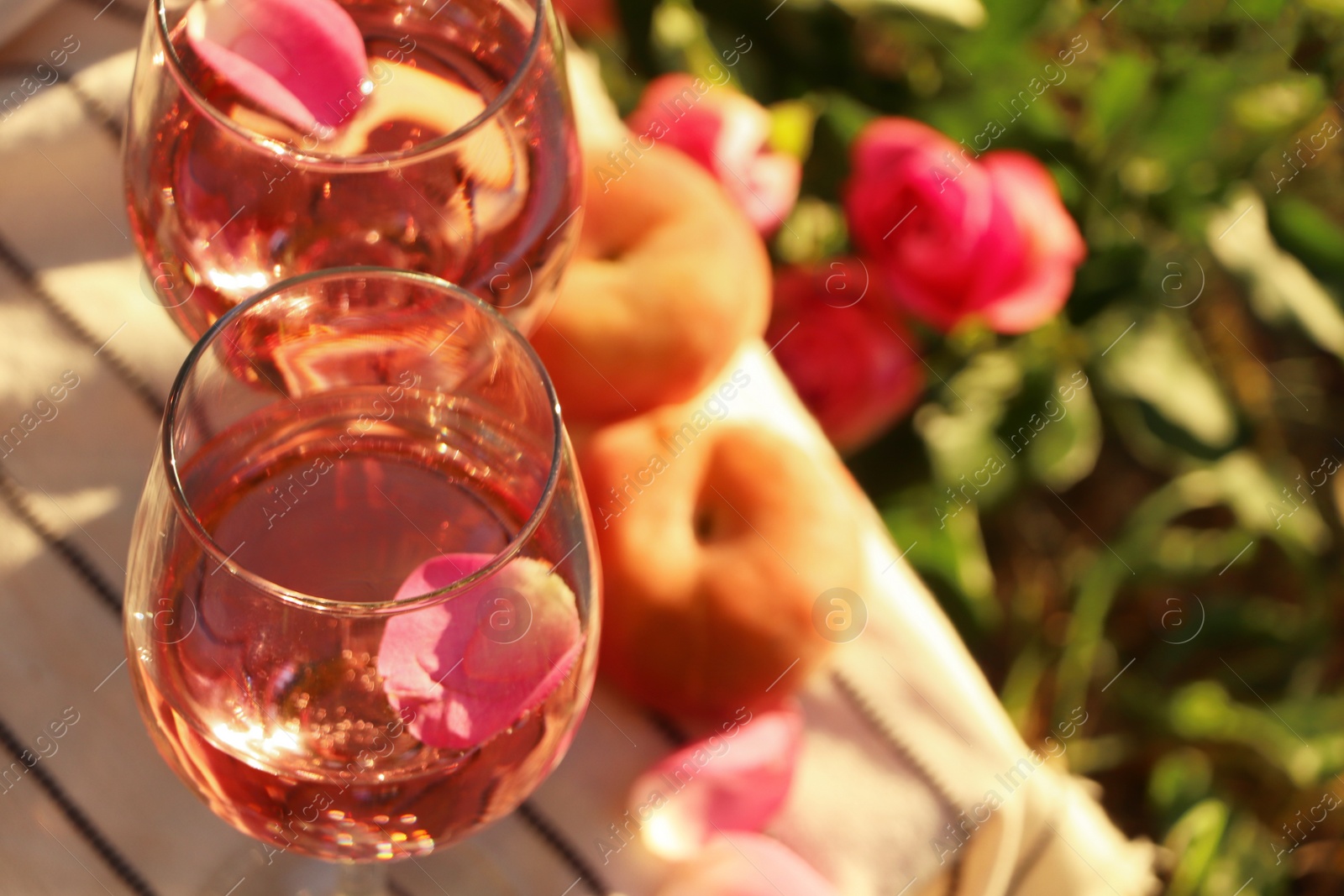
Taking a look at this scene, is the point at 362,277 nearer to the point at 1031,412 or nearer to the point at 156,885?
the point at 156,885

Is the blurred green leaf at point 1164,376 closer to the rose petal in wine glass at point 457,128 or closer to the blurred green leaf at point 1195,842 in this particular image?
the blurred green leaf at point 1195,842

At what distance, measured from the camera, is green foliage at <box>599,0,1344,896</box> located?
2.67 ft

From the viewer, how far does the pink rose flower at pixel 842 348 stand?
0.68 metres

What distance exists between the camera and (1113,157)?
0.84 meters

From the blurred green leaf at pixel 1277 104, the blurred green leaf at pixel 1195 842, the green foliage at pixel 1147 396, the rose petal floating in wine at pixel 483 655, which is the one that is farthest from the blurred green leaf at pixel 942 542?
the rose petal floating in wine at pixel 483 655

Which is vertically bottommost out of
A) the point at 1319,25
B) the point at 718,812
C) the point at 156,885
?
the point at 1319,25

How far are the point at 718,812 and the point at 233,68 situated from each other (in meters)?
0.33

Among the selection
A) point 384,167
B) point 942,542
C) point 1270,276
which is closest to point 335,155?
point 384,167

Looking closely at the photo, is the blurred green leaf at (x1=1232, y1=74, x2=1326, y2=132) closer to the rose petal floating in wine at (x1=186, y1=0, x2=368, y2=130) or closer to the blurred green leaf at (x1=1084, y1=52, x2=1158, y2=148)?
the blurred green leaf at (x1=1084, y1=52, x2=1158, y2=148)

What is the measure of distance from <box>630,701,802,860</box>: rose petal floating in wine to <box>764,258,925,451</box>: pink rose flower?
20cm

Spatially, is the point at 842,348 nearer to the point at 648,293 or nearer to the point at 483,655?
the point at 648,293

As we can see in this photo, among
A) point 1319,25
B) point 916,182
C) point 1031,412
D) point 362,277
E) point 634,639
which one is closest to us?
point 362,277

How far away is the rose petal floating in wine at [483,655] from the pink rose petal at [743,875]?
0.17 m

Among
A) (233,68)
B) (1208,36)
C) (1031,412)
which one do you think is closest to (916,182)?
(1031,412)
